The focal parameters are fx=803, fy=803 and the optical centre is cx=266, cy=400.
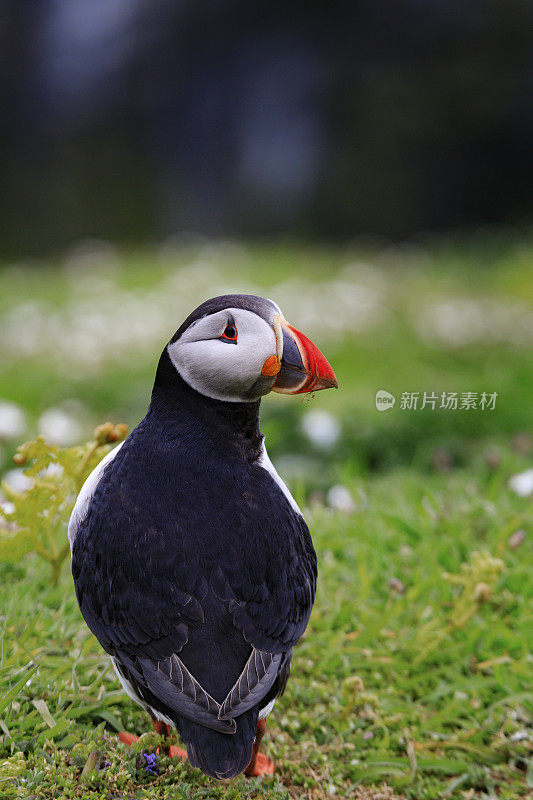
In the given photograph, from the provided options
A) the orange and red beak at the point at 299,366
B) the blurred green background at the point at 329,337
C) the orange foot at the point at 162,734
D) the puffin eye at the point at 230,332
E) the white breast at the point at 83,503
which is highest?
the puffin eye at the point at 230,332

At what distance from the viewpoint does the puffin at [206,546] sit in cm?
197

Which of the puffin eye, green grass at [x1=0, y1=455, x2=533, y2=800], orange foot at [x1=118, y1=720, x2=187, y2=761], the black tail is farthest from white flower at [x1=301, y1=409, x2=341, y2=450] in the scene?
the black tail

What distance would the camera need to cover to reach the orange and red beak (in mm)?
2045

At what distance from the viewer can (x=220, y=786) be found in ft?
7.21

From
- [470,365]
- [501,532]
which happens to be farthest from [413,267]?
[501,532]

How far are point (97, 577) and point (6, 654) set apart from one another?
65 cm

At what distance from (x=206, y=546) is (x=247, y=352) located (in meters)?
0.51

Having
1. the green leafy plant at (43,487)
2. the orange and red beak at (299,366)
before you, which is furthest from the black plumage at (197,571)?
the green leafy plant at (43,487)

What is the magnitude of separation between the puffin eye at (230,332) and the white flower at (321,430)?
250cm

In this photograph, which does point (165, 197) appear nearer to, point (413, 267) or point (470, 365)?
point (413, 267)

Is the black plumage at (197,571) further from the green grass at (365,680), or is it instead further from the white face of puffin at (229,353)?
the green grass at (365,680)

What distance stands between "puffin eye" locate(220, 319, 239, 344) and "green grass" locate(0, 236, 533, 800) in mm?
1153

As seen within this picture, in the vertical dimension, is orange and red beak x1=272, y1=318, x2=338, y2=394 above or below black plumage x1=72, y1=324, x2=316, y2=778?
above

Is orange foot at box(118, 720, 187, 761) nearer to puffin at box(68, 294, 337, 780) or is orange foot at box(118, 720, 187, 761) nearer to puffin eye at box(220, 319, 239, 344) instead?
puffin at box(68, 294, 337, 780)
